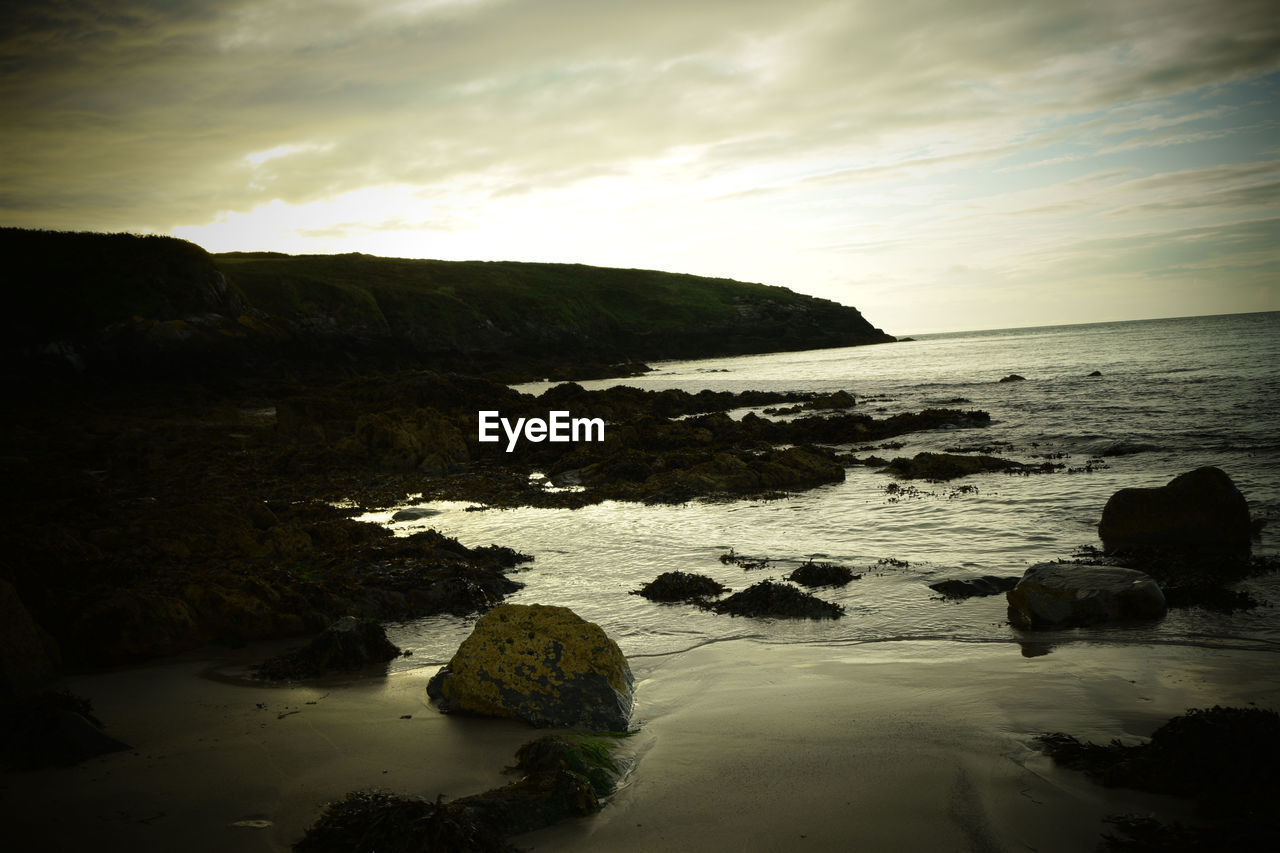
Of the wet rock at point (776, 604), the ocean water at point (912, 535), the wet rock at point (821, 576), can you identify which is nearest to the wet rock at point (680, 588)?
the ocean water at point (912, 535)

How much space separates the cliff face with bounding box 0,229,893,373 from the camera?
41969 millimetres

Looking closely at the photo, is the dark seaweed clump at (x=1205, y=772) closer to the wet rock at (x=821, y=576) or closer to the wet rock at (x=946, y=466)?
the wet rock at (x=821, y=576)

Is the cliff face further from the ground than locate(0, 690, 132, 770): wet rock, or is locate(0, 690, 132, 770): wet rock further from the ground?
the cliff face

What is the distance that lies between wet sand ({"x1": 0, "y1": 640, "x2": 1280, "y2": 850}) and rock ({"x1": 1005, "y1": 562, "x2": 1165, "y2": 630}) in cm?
62

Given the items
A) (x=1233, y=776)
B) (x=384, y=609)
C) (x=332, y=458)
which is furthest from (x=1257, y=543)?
(x=332, y=458)

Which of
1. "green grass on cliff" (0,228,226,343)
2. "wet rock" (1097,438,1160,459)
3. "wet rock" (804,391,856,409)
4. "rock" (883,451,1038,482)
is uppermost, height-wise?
"green grass on cliff" (0,228,226,343)

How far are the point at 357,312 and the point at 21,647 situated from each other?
64.4m

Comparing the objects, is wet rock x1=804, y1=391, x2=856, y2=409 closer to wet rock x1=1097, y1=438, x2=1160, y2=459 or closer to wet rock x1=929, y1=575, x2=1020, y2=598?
wet rock x1=1097, y1=438, x2=1160, y2=459

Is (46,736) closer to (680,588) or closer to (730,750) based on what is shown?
(730,750)

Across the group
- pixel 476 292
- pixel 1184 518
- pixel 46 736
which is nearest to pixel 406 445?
pixel 46 736

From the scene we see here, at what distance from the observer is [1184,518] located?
33.7 ft

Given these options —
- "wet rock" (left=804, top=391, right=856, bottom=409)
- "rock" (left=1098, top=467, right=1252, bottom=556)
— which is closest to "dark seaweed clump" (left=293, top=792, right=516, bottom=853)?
"rock" (left=1098, top=467, right=1252, bottom=556)

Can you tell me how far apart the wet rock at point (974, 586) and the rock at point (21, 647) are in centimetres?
882

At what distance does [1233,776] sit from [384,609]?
304 inches
